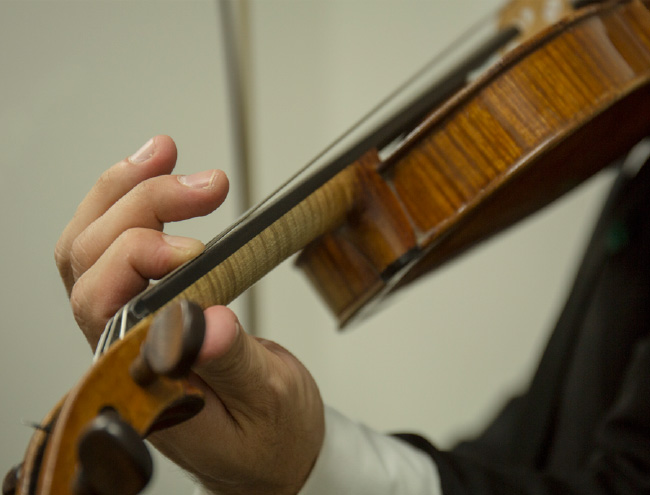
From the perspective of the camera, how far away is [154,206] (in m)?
0.32

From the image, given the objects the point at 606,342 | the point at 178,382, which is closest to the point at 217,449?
the point at 178,382

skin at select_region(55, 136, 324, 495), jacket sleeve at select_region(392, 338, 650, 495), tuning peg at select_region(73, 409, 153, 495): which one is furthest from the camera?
jacket sleeve at select_region(392, 338, 650, 495)

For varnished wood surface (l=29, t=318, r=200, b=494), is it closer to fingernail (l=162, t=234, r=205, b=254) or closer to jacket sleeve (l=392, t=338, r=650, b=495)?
fingernail (l=162, t=234, r=205, b=254)

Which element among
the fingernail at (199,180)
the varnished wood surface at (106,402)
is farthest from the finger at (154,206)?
the varnished wood surface at (106,402)

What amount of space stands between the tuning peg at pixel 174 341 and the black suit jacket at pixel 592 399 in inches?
12.8

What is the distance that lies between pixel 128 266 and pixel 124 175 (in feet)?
0.23

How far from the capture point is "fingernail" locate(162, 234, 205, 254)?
0.30 m

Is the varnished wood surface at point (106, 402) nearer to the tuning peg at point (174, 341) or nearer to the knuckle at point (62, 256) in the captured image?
the tuning peg at point (174, 341)

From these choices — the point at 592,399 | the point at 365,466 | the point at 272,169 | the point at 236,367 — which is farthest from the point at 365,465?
the point at 272,169

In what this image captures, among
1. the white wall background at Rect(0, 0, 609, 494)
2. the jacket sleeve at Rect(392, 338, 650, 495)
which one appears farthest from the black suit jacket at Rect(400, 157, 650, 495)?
the white wall background at Rect(0, 0, 609, 494)

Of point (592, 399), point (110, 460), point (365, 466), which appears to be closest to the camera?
point (110, 460)

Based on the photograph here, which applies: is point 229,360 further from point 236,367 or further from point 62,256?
point 62,256

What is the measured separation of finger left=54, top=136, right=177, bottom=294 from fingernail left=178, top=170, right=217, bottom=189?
0.09 ft

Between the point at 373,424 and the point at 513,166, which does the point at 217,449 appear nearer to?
the point at 513,166
